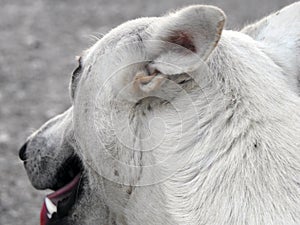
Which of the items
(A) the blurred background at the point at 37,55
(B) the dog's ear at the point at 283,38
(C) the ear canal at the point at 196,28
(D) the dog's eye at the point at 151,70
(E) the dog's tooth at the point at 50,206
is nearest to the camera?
(C) the ear canal at the point at 196,28

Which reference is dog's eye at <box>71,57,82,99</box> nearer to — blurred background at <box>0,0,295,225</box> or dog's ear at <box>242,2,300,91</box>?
dog's ear at <box>242,2,300,91</box>

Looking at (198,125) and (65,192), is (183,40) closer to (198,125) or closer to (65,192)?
(198,125)

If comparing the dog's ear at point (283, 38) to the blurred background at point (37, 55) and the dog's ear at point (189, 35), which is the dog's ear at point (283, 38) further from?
Result: the blurred background at point (37, 55)

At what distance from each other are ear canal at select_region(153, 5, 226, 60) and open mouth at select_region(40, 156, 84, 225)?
0.76 metres

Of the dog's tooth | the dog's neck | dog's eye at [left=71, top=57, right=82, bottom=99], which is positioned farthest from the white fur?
the dog's tooth

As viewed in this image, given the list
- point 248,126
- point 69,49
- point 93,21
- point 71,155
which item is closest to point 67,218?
point 71,155

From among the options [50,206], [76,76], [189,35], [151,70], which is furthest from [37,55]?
[189,35]

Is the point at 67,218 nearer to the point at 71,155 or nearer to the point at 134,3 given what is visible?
the point at 71,155

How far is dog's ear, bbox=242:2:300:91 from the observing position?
2523mm

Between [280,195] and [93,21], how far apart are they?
6717mm

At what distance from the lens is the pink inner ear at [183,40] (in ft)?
7.34

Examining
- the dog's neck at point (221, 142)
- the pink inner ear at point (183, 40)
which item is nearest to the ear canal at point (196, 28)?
the pink inner ear at point (183, 40)

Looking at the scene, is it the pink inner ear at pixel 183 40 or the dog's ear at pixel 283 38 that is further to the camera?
the dog's ear at pixel 283 38

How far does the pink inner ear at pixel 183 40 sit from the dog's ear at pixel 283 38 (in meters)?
0.40
